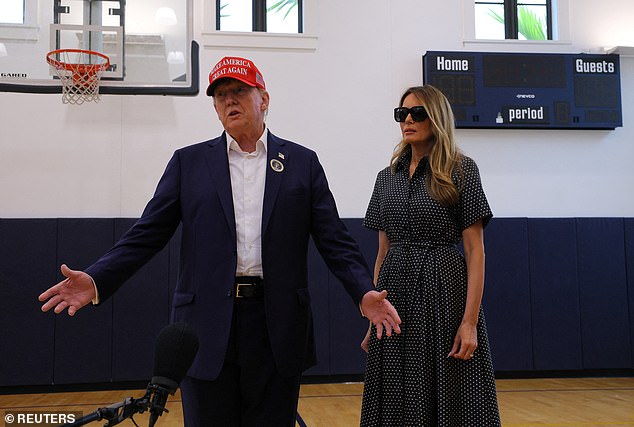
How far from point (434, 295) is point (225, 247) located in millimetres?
867

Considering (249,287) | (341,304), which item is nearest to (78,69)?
(341,304)

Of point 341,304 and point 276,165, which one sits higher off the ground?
point 276,165

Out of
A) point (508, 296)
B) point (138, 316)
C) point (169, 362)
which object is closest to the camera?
point (169, 362)

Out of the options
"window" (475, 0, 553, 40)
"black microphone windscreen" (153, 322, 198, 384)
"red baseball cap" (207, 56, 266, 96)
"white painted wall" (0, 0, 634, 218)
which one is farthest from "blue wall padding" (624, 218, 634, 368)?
"black microphone windscreen" (153, 322, 198, 384)

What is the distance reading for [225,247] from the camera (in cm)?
187

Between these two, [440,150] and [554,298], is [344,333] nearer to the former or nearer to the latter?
[554,298]

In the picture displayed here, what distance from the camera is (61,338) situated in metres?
5.38

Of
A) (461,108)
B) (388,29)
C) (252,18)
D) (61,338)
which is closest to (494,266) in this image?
(461,108)

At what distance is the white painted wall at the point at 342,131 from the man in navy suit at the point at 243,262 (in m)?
3.92

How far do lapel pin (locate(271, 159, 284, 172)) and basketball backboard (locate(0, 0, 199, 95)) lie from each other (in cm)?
349

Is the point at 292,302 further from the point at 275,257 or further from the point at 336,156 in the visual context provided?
the point at 336,156

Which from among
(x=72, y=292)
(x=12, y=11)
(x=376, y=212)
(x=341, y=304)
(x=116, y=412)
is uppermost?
(x=12, y=11)

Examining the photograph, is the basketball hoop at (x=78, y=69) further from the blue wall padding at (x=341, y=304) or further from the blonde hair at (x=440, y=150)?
the blonde hair at (x=440, y=150)

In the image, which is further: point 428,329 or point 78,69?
point 78,69
